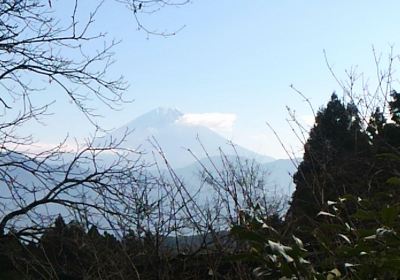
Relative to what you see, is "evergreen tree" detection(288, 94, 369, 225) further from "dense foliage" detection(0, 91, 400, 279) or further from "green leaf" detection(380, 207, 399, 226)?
"green leaf" detection(380, 207, 399, 226)

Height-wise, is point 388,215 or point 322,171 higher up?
point 322,171

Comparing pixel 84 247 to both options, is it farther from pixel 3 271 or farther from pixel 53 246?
pixel 3 271

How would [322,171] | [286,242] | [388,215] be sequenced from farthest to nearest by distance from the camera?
[322,171]
[286,242]
[388,215]

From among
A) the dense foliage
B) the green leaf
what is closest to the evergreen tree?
the dense foliage

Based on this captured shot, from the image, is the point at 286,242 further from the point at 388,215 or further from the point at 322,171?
the point at 322,171

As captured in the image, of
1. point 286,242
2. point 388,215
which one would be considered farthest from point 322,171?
point 388,215

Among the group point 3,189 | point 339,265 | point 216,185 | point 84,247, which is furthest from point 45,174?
point 339,265

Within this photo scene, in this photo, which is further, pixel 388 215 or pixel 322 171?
pixel 322 171

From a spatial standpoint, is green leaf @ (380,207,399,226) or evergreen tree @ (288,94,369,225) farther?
evergreen tree @ (288,94,369,225)

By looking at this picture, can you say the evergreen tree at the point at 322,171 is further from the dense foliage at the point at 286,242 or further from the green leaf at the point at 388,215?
the green leaf at the point at 388,215

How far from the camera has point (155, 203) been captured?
444 cm

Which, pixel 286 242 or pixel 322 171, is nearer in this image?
pixel 286 242

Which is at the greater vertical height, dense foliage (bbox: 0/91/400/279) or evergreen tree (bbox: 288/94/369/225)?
evergreen tree (bbox: 288/94/369/225)

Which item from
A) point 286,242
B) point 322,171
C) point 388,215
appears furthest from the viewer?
point 322,171
